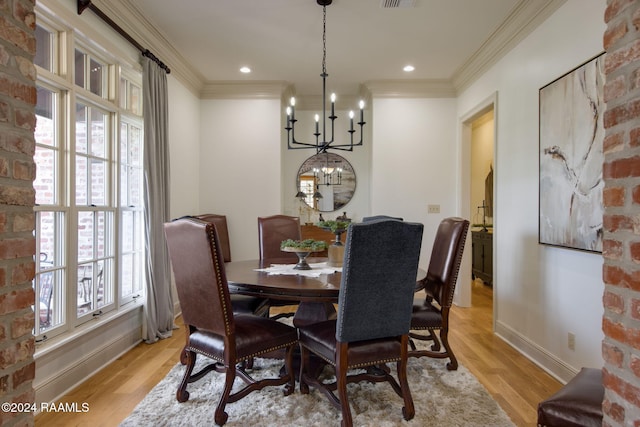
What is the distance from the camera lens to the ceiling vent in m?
2.74

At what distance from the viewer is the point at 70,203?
2.30 metres

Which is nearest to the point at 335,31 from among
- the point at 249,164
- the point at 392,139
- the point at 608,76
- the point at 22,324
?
the point at 392,139

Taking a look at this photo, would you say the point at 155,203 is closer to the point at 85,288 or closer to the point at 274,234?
the point at 85,288

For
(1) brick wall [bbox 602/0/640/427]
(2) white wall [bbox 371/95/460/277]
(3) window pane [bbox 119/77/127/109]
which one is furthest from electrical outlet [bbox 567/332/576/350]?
(3) window pane [bbox 119/77/127/109]

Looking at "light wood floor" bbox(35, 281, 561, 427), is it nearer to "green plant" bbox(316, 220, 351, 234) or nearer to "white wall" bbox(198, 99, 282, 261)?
"green plant" bbox(316, 220, 351, 234)

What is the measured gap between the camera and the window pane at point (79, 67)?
2438mm

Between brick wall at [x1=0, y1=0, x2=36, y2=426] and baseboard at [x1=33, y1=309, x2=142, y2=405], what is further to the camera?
baseboard at [x1=33, y1=309, x2=142, y2=405]

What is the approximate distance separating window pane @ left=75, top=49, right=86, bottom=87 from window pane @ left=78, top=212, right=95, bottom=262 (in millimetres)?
914

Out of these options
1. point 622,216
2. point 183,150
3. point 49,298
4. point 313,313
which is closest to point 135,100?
point 183,150

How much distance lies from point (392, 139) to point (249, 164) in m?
1.87

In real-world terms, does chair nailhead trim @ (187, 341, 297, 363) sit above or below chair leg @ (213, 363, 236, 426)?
above

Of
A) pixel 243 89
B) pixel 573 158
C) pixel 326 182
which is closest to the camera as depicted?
pixel 573 158

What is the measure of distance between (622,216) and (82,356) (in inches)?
117

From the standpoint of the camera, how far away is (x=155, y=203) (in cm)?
312
